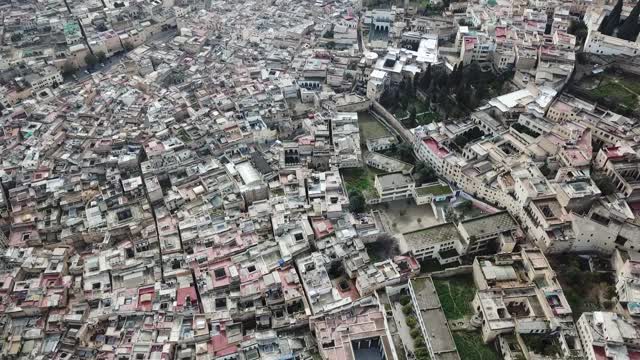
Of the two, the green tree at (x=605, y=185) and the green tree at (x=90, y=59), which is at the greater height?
the green tree at (x=90, y=59)

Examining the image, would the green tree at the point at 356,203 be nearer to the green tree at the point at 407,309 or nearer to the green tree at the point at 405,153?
the green tree at the point at 405,153

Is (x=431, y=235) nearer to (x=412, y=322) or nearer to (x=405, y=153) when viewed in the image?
(x=412, y=322)

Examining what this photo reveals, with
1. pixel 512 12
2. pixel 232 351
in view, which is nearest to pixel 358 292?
pixel 232 351

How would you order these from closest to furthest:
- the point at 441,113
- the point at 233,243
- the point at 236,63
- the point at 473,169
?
1. the point at 233,243
2. the point at 473,169
3. the point at 441,113
4. the point at 236,63

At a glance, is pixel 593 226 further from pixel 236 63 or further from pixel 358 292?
pixel 236 63

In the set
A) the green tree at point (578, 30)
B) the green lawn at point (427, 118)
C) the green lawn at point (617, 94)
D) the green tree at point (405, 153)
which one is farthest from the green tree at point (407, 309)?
the green tree at point (578, 30)
